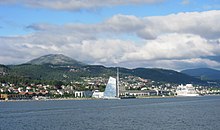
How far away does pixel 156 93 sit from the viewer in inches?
7594

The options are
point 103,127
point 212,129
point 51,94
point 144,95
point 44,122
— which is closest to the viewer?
point 212,129

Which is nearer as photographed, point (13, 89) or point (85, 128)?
point (85, 128)

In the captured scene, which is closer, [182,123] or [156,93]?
[182,123]

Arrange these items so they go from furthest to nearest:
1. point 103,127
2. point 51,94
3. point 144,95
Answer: point 144,95 → point 51,94 → point 103,127

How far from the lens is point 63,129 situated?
4341 cm

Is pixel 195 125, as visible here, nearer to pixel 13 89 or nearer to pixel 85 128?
pixel 85 128

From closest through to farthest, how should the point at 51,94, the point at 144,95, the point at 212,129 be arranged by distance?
the point at 212,129, the point at 51,94, the point at 144,95

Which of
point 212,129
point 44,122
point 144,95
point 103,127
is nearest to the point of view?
point 212,129

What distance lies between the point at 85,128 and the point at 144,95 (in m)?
139

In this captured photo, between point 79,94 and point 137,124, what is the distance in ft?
366

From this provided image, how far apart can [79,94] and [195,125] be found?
11431 centimetres

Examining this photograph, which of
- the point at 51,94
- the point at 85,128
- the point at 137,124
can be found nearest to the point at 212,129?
the point at 137,124

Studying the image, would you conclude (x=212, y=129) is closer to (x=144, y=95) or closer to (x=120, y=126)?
(x=120, y=126)

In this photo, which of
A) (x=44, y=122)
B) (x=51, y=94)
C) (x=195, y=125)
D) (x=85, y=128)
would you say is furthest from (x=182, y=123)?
(x=51, y=94)
